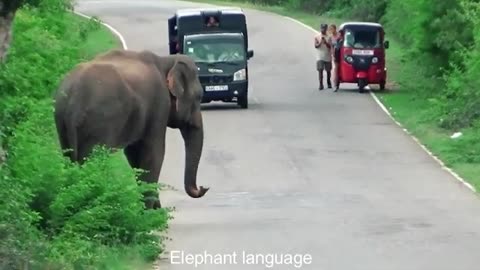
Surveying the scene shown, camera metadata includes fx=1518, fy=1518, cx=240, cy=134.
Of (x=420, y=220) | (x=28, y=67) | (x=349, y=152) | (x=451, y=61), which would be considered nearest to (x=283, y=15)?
(x=451, y=61)

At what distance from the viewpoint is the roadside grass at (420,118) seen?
93.1ft

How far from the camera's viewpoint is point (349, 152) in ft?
100

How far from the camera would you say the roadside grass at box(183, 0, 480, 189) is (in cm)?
2838

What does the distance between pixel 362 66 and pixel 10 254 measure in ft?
106

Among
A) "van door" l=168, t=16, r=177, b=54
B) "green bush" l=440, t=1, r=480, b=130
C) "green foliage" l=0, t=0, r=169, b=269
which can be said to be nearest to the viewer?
"green foliage" l=0, t=0, r=169, b=269

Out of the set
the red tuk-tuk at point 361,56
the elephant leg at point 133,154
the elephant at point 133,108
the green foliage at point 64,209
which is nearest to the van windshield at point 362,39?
the red tuk-tuk at point 361,56

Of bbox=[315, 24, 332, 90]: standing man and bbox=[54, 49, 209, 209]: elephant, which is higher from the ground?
bbox=[54, 49, 209, 209]: elephant

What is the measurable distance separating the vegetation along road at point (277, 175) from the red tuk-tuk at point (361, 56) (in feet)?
2.04

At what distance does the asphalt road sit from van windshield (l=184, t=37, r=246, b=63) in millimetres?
1425

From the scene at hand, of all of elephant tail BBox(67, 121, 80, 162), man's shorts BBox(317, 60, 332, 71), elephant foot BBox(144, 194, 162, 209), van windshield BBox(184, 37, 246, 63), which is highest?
elephant tail BBox(67, 121, 80, 162)

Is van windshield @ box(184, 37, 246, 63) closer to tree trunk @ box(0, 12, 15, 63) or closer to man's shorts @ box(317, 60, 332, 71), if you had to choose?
man's shorts @ box(317, 60, 332, 71)

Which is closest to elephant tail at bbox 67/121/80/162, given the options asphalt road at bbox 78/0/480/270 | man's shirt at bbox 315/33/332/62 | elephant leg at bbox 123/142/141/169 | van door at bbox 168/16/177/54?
elephant leg at bbox 123/142/141/169

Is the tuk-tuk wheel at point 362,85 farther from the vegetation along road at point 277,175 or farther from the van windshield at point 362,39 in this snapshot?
the van windshield at point 362,39

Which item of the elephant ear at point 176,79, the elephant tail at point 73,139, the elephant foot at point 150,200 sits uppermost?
the elephant ear at point 176,79
